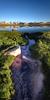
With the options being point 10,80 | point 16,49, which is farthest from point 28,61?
point 10,80

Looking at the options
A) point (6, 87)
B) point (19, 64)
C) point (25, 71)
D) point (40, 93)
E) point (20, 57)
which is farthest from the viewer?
point (20, 57)

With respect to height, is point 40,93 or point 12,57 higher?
point 12,57

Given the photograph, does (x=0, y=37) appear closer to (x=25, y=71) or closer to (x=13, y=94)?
(x=25, y=71)

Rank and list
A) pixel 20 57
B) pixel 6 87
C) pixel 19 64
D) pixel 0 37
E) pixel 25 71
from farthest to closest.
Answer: pixel 0 37, pixel 20 57, pixel 19 64, pixel 25 71, pixel 6 87

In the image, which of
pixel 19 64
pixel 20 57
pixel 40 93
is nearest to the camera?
pixel 40 93

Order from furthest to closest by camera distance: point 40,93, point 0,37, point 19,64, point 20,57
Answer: point 0,37 < point 20,57 < point 19,64 < point 40,93

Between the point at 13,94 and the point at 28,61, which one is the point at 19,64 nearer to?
the point at 28,61

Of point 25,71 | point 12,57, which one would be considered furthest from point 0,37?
point 25,71

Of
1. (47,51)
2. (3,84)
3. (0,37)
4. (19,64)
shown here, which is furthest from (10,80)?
(0,37)

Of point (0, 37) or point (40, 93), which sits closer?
point (40, 93)
